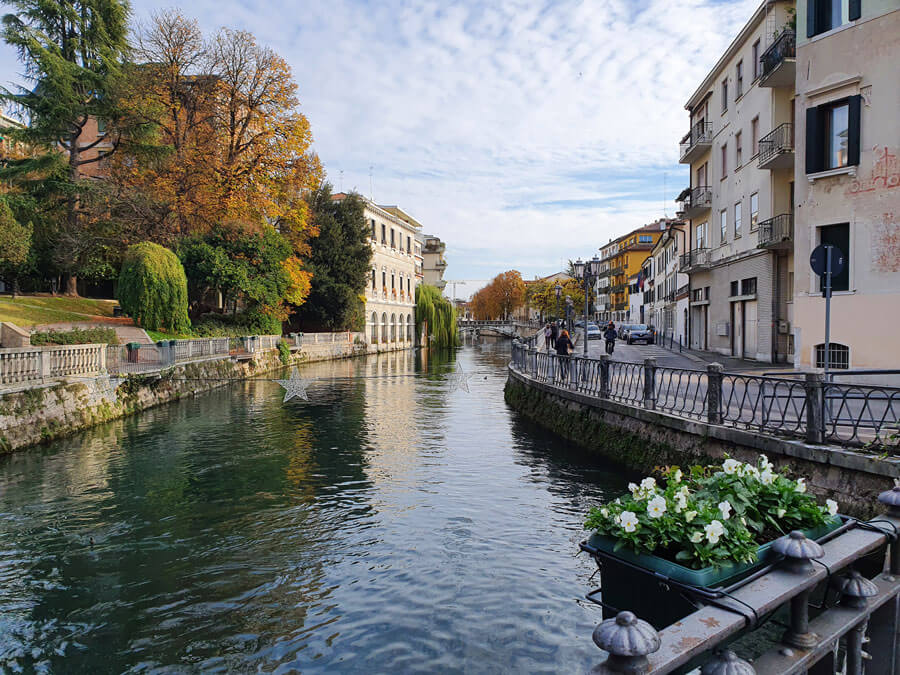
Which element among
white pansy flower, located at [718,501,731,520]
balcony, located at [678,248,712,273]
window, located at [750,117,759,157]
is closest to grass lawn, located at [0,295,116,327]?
white pansy flower, located at [718,501,731,520]

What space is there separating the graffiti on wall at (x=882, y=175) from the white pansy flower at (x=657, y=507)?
15012 millimetres

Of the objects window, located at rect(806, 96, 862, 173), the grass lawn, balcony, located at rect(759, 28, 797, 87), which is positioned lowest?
the grass lawn

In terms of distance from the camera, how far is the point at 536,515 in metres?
8.73

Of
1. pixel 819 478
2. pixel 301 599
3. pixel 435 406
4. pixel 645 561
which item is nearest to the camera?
pixel 645 561

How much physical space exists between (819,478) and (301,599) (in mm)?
5814

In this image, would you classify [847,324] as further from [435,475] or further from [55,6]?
[55,6]

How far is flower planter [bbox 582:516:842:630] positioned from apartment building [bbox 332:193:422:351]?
4697 centimetres

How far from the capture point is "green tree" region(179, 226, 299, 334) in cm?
3053

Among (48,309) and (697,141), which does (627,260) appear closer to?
(697,141)

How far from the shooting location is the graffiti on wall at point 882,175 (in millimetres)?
13906

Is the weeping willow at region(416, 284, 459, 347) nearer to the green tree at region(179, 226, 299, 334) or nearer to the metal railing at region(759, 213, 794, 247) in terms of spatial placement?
the green tree at region(179, 226, 299, 334)

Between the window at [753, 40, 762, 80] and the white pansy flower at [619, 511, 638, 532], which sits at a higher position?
the window at [753, 40, 762, 80]

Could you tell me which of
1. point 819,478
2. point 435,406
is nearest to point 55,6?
point 435,406

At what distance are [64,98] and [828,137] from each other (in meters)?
30.2
